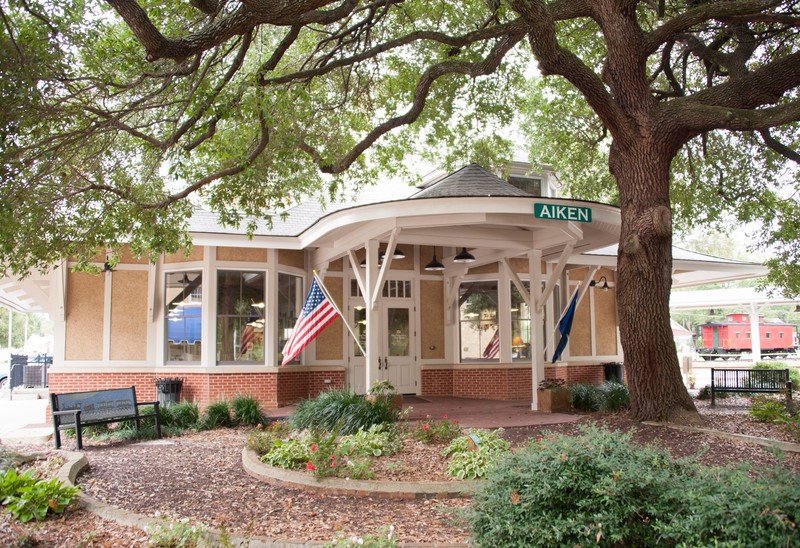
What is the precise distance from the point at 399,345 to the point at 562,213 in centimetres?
651

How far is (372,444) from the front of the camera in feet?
Answer: 26.5

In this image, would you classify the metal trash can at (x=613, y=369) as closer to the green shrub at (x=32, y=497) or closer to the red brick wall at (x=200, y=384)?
the red brick wall at (x=200, y=384)

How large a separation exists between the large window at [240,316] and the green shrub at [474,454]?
734 cm

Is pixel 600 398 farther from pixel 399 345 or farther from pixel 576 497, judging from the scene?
Answer: pixel 576 497

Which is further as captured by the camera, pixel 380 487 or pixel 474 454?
pixel 474 454

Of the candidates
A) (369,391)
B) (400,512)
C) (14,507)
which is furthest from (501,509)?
(369,391)

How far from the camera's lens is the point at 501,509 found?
418cm

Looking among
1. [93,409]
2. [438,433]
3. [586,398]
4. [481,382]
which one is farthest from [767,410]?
[93,409]

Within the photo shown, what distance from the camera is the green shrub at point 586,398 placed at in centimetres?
1233

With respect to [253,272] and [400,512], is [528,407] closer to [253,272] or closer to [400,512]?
[253,272]

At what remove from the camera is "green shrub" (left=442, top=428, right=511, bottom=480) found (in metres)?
6.91

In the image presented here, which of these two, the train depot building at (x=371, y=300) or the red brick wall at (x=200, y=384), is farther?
the red brick wall at (x=200, y=384)

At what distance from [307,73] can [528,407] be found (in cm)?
768

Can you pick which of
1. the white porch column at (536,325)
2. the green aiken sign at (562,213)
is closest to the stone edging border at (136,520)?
the green aiken sign at (562,213)
